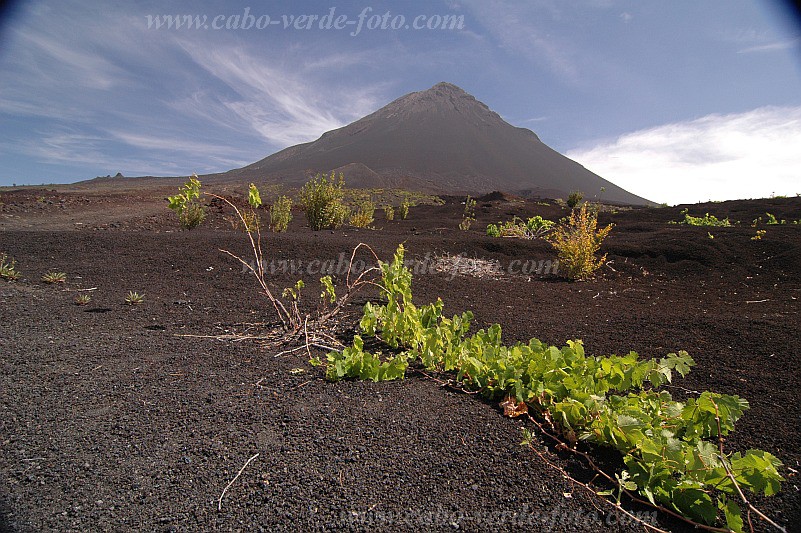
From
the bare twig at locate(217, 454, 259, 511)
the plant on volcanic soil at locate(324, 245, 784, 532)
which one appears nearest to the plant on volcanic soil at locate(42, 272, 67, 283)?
the plant on volcanic soil at locate(324, 245, 784, 532)

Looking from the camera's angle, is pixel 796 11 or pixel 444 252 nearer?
pixel 796 11

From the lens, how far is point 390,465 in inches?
51.9

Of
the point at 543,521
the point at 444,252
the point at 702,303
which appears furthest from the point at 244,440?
the point at 444,252

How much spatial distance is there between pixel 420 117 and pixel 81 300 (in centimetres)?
10471

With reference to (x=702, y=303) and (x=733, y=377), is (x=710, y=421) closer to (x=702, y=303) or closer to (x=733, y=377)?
(x=733, y=377)

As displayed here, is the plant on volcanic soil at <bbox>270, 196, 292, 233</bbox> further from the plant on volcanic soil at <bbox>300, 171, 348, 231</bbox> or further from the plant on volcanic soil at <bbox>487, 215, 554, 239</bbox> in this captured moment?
the plant on volcanic soil at <bbox>487, 215, 554, 239</bbox>

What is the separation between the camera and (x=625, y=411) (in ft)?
4.45

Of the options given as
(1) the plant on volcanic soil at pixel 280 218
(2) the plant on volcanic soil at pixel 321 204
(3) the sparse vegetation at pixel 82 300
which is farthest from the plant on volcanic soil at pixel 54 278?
(2) the plant on volcanic soil at pixel 321 204

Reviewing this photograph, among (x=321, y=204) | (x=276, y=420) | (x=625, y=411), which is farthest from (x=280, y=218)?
(x=625, y=411)

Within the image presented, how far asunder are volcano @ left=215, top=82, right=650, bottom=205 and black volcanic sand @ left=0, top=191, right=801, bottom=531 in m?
58.4

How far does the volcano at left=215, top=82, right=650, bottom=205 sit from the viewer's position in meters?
69.5

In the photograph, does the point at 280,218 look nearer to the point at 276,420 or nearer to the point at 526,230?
the point at 526,230

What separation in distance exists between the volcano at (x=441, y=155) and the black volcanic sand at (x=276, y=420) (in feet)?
192

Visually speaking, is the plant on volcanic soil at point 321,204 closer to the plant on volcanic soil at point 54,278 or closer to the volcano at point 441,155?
the plant on volcanic soil at point 54,278
